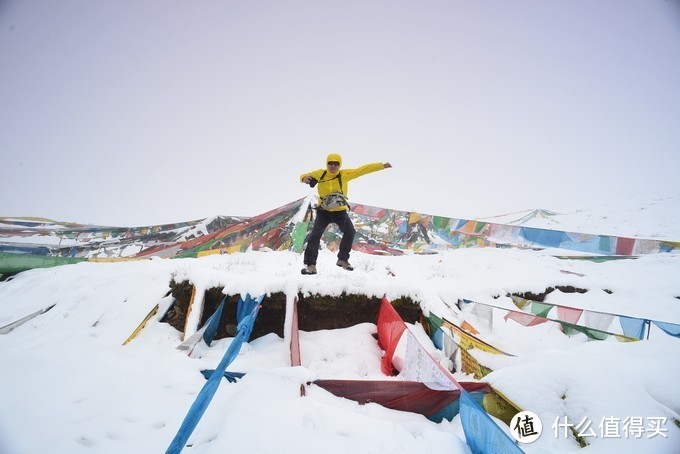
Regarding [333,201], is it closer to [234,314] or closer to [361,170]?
[361,170]

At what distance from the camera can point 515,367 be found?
255 cm

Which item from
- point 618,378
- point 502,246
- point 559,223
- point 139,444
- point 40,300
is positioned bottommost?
point 40,300

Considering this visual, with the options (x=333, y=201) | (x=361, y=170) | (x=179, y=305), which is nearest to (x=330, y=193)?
(x=333, y=201)

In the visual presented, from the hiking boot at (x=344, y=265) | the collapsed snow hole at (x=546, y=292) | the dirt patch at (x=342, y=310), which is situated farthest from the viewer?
the collapsed snow hole at (x=546, y=292)

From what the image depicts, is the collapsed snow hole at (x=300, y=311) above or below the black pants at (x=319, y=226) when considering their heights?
below

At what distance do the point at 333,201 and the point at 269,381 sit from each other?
3.10 meters

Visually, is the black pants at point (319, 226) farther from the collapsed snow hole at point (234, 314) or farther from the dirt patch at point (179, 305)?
the dirt patch at point (179, 305)

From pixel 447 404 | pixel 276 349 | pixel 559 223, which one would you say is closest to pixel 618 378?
pixel 447 404

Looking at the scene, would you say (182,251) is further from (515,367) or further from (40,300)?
(515,367)

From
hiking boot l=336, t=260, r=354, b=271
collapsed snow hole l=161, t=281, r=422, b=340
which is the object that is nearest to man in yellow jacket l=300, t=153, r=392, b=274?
hiking boot l=336, t=260, r=354, b=271

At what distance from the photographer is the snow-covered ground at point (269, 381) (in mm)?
1796

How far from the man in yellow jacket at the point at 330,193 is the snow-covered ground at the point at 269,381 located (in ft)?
1.92

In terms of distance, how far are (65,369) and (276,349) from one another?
2.23m

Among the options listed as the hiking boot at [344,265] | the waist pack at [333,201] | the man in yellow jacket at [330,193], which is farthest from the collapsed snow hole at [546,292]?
the waist pack at [333,201]
